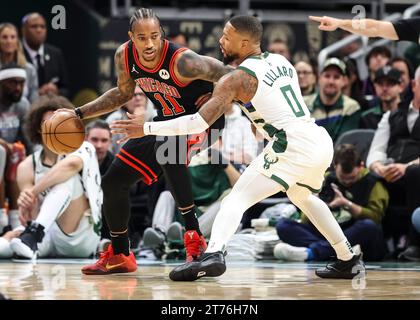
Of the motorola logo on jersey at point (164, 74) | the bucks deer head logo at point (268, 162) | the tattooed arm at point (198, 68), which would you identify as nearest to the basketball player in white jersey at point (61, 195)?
the motorola logo on jersey at point (164, 74)

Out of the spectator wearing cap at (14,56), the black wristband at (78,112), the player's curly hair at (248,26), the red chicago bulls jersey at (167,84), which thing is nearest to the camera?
the player's curly hair at (248,26)

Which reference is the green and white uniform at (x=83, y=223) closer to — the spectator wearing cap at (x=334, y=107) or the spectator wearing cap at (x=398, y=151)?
the spectator wearing cap at (x=334, y=107)

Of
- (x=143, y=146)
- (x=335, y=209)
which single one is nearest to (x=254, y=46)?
(x=143, y=146)

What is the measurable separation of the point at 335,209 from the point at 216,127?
1801 millimetres

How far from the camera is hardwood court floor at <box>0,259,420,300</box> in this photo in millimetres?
5168

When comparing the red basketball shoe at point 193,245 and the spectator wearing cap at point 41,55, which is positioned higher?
the spectator wearing cap at point 41,55

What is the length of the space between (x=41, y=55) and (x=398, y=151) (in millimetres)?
4458

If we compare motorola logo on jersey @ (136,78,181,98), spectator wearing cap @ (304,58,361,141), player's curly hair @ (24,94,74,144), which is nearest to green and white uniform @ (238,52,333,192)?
motorola logo on jersey @ (136,78,181,98)

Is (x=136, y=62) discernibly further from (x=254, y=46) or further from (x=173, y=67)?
(x=254, y=46)

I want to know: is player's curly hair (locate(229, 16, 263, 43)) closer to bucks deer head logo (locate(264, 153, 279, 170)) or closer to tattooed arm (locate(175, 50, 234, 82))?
tattooed arm (locate(175, 50, 234, 82))

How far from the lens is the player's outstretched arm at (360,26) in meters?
6.55

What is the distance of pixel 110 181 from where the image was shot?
6566mm

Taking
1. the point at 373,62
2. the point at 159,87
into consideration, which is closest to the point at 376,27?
the point at 159,87

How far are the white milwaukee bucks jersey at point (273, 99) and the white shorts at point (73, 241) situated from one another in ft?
9.95
